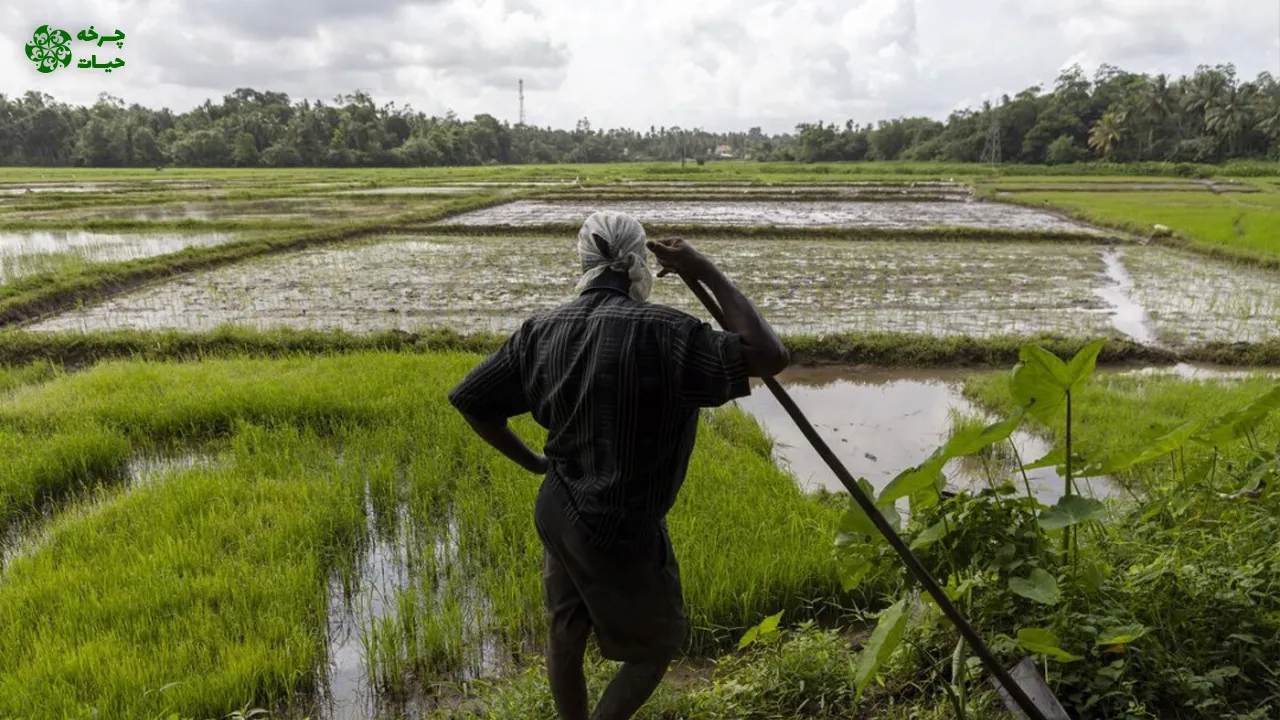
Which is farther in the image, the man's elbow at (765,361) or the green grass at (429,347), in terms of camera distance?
the green grass at (429,347)

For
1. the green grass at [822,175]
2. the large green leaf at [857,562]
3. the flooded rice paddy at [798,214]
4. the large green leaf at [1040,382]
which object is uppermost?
the green grass at [822,175]

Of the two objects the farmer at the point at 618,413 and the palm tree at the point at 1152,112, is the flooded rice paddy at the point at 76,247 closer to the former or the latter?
the farmer at the point at 618,413

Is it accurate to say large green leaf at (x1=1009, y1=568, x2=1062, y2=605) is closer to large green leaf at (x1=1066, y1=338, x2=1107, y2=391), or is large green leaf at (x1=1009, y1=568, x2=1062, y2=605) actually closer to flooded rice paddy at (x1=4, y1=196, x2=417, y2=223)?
large green leaf at (x1=1066, y1=338, x2=1107, y2=391)

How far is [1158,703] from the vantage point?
202 cm

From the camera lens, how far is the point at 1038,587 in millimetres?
1784

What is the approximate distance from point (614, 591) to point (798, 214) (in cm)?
1787

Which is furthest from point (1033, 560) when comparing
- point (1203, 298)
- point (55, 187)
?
point (55, 187)

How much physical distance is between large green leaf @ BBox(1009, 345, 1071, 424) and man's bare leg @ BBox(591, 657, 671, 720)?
46.2 inches

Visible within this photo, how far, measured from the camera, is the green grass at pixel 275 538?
2.65 metres

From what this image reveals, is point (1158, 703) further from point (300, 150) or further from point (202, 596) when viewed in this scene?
point (300, 150)

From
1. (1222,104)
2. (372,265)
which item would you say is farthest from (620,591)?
(1222,104)

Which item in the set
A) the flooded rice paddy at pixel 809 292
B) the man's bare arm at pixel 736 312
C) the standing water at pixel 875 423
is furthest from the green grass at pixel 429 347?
the man's bare arm at pixel 736 312

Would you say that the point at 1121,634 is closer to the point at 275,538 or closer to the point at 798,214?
the point at 275,538

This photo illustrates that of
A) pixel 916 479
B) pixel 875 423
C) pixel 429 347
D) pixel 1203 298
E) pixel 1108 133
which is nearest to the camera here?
pixel 916 479
